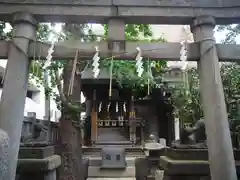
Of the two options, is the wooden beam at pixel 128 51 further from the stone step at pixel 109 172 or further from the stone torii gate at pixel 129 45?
the stone step at pixel 109 172

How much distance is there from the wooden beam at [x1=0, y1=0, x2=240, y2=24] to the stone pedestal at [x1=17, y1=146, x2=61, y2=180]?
2.94 meters

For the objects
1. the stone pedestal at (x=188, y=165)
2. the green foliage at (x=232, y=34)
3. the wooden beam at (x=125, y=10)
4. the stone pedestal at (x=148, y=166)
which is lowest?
the stone pedestal at (x=148, y=166)

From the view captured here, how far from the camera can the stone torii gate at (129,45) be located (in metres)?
3.53

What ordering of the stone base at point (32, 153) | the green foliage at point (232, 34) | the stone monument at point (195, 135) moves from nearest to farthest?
1. the stone base at point (32, 153)
2. the stone monument at point (195, 135)
3. the green foliage at point (232, 34)

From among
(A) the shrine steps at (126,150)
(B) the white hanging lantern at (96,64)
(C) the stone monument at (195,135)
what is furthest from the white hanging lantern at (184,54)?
(A) the shrine steps at (126,150)

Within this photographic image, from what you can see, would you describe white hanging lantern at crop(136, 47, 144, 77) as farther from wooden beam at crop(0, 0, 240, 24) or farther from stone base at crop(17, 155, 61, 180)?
stone base at crop(17, 155, 61, 180)

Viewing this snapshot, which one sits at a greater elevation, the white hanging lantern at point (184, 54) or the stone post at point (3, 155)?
the white hanging lantern at point (184, 54)

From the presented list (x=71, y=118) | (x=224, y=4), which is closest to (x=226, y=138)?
(x=224, y=4)

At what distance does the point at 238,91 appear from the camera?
7.31 m

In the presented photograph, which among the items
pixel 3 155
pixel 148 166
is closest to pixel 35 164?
pixel 3 155

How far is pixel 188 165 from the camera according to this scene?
5164mm

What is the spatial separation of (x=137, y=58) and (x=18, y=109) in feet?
6.46

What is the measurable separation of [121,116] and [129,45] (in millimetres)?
9973

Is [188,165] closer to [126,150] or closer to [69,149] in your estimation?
[69,149]
